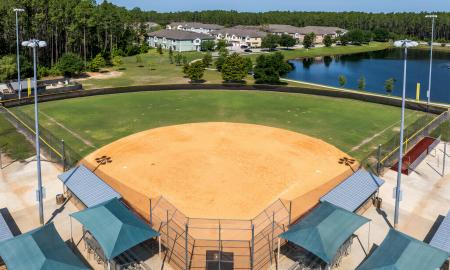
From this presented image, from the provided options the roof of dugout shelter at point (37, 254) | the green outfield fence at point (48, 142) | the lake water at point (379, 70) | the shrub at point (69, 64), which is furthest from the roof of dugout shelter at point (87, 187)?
the lake water at point (379, 70)

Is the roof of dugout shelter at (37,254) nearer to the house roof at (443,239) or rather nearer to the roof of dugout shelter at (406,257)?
the roof of dugout shelter at (406,257)

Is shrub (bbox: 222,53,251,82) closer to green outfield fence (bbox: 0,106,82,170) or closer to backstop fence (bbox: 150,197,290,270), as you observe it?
green outfield fence (bbox: 0,106,82,170)

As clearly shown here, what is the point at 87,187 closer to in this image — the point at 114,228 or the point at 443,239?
the point at 114,228

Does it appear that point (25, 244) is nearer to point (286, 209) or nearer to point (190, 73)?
point (286, 209)

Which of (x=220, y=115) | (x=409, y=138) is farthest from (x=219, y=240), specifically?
(x=220, y=115)

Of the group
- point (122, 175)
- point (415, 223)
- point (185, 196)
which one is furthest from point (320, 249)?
point (122, 175)

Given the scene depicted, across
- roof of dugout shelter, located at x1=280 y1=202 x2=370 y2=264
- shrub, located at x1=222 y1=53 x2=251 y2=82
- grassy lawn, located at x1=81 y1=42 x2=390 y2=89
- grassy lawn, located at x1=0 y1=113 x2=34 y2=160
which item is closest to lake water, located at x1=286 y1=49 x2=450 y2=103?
grassy lawn, located at x1=81 y1=42 x2=390 y2=89
